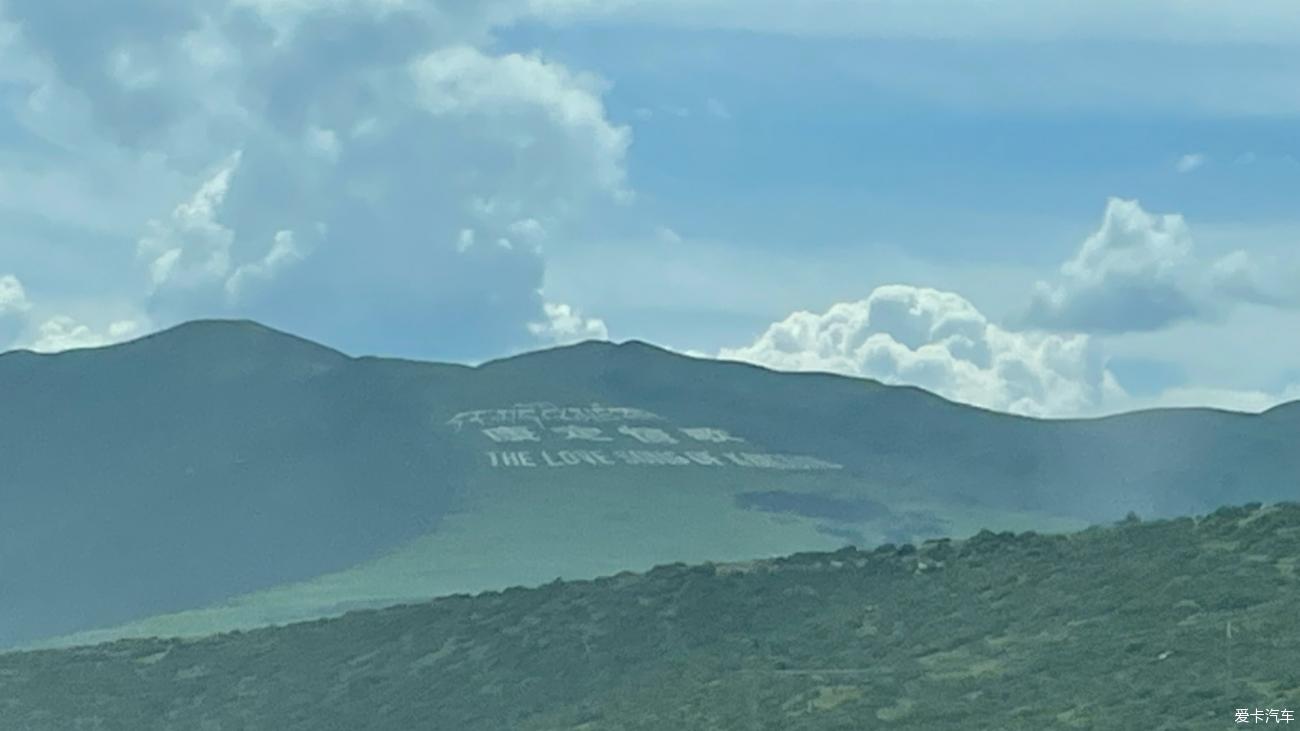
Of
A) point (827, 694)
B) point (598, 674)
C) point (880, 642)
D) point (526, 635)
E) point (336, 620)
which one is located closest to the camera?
point (827, 694)

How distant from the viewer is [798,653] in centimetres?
6812

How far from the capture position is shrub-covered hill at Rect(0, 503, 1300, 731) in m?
52.3

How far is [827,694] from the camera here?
58.2 metres

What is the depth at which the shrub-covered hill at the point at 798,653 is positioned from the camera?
52312 mm

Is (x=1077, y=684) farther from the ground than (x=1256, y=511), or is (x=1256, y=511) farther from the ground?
(x=1256, y=511)

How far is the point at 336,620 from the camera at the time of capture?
93500mm

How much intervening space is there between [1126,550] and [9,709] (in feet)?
141

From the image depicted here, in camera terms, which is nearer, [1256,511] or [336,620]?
[1256,511]

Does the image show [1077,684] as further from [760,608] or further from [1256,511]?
[760,608]

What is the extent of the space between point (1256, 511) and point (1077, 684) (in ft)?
62.0

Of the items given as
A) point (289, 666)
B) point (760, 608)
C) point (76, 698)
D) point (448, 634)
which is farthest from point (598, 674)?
point (76, 698)

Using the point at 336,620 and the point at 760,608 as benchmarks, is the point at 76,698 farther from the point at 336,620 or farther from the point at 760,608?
the point at 760,608

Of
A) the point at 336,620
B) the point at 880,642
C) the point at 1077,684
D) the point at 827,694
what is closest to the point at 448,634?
the point at 336,620

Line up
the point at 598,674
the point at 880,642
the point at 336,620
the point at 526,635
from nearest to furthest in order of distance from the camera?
the point at 880,642
the point at 598,674
the point at 526,635
the point at 336,620
